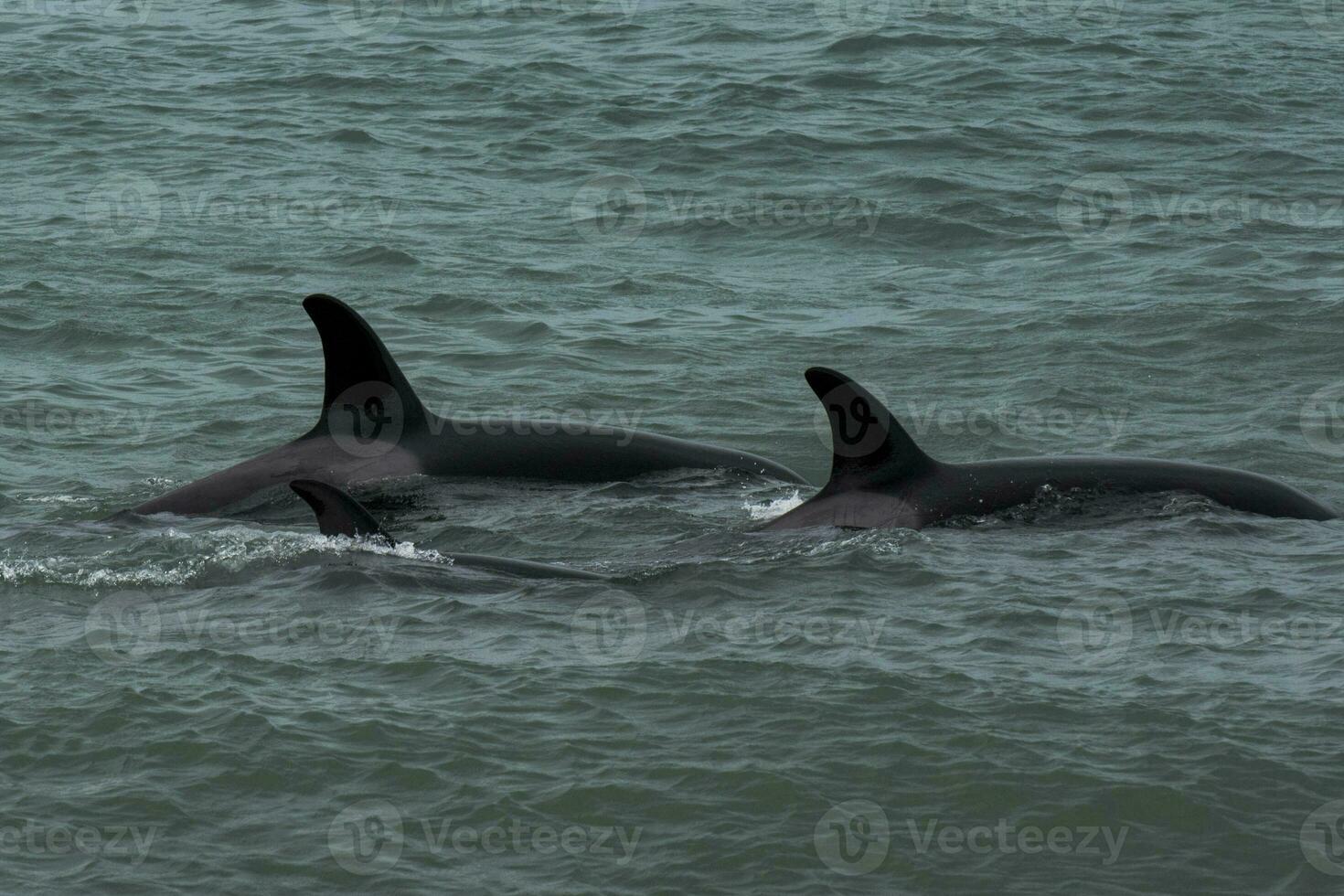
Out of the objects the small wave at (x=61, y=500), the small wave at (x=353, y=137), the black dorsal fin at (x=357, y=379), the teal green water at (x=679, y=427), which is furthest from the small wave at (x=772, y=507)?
the small wave at (x=353, y=137)

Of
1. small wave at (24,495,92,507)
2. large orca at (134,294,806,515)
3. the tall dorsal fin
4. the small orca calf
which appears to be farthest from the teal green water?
the tall dorsal fin

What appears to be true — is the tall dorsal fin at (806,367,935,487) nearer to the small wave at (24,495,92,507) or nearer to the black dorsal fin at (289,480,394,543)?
the black dorsal fin at (289,480,394,543)

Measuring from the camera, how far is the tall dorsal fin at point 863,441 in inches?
470

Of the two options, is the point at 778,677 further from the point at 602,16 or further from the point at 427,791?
the point at 602,16

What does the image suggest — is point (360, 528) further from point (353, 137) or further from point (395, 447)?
point (353, 137)

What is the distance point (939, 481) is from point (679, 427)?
4170 millimetres

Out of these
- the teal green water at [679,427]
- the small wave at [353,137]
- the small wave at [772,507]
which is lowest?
the small wave at [772,507]

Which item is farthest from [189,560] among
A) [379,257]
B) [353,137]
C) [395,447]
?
[353,137]

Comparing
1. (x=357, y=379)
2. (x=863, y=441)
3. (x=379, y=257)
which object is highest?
(x=357, y=379)

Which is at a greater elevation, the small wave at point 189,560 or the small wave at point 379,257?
the small wave at point 379,257

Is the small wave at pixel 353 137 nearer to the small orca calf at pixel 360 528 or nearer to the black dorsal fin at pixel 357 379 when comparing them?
the black dorsal fin at pixel 357 379

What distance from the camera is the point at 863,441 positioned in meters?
12.4

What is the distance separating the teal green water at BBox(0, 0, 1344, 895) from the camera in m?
8.70

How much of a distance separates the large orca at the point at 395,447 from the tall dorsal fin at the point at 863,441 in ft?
6.96
